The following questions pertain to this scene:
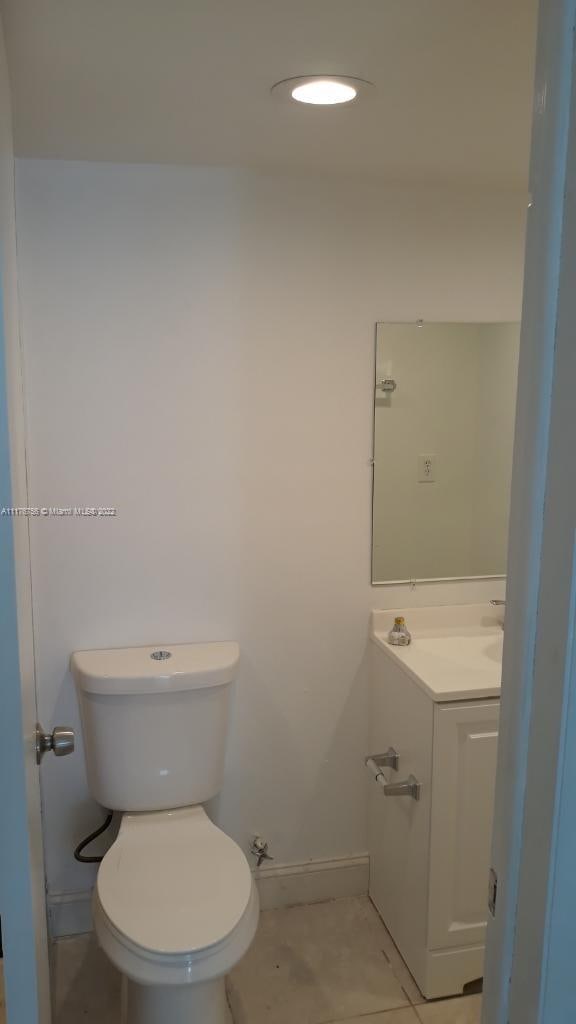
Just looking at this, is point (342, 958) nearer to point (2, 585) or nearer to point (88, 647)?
point (88, 647)

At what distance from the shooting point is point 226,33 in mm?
1212

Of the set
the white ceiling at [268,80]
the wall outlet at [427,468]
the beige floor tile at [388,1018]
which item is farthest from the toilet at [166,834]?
the white ceiling at [268,80]

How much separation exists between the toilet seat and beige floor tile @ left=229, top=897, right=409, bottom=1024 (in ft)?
1.54

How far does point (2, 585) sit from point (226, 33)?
36.6 inches

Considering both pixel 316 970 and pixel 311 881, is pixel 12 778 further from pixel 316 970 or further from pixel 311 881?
pixel 311 881

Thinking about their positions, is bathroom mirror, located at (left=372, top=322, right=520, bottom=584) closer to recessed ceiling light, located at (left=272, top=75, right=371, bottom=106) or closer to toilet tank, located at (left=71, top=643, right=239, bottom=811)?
toilet tank, located at (left=71, top=643, right=239, bottom=811)

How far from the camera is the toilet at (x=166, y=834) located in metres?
1.54

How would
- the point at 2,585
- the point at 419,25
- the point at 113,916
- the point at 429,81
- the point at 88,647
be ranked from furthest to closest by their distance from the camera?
the point at 88,647
the point at 113,916
the point at 429,81
the point at 419,25
the point at 2,585

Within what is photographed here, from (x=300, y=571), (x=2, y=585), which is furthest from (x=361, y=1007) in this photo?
(x=2, y=585)

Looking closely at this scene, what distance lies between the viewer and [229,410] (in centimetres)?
208

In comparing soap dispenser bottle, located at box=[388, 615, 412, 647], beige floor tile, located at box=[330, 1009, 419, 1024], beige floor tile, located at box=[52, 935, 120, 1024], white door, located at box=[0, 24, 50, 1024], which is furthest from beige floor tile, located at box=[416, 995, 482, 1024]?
white door, located at box=[0, 24, 50, 1024]

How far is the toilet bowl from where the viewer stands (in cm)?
151

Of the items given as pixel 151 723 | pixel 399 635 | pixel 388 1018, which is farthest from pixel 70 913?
pixel 399 635

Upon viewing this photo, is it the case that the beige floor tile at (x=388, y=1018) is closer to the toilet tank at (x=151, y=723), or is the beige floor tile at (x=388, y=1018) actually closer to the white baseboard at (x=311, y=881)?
the white baseboard at (x=311, y=881)
